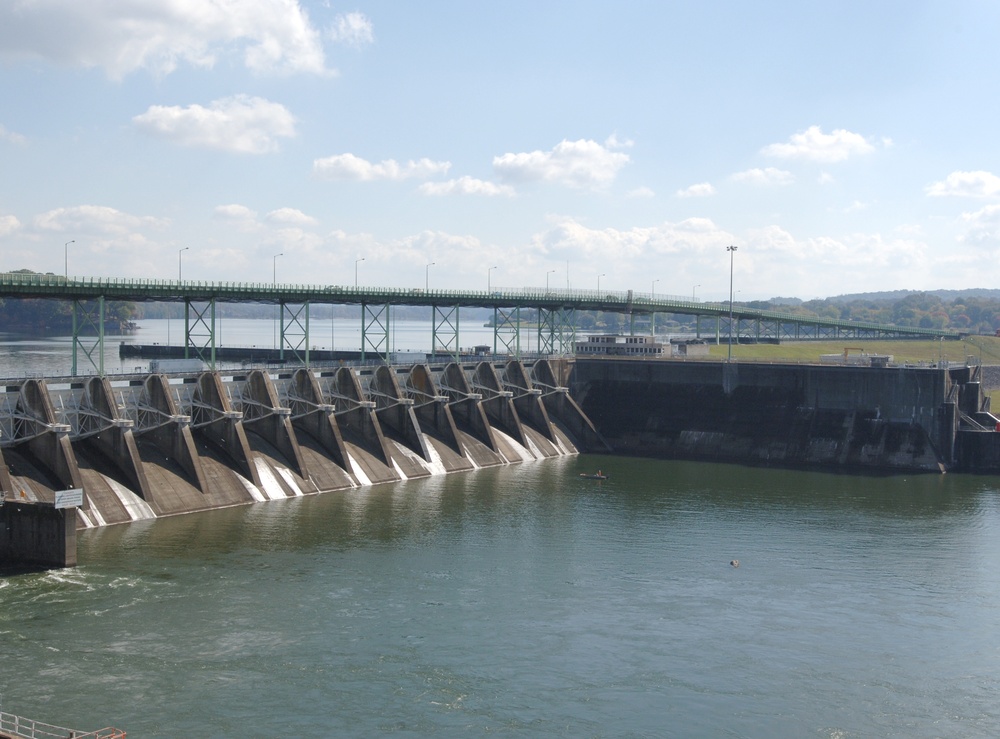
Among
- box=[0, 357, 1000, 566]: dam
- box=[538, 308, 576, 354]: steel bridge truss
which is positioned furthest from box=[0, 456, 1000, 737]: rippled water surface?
box=[538, 308, 576, 354]: steel bridge truss

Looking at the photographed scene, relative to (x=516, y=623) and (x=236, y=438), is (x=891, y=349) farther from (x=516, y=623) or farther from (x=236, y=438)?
(x=516, y=623)

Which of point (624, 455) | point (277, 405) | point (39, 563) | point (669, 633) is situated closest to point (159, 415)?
point (277, 405)

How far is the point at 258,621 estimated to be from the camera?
49.5 meters

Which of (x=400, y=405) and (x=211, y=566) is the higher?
(x=400, y=405)

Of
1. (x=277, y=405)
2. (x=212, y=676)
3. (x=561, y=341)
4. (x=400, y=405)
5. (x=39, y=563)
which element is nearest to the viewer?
(x=212, y=676)

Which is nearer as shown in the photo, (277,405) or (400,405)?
(277,405)

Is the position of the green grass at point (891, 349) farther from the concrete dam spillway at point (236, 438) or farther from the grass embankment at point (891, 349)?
the concrete dam spillway at point (236, 438)

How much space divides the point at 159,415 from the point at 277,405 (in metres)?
9.67

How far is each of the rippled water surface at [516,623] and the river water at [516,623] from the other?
5.6 inches

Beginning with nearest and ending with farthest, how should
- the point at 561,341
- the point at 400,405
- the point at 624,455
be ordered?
1. the point at 400,405
2. the point at 624,455
3. the point at 561,341

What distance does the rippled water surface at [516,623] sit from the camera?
40.5 metres

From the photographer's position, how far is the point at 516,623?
1994 inches

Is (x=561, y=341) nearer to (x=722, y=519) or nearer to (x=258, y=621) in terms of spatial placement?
(x=722, y=519)

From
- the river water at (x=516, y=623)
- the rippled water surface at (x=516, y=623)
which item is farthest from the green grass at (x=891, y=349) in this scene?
the rippled water surface at (x=516, y=623)
